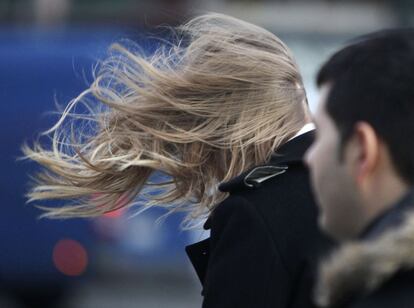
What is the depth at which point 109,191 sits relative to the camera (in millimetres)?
3037

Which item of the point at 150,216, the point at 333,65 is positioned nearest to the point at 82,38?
the point at 150,216

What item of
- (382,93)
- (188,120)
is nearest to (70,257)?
(188,120)

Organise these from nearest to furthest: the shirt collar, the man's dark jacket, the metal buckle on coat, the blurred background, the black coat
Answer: the man's dark jacket < the black coat < the metal buckle on coat < the shirt collar < the blurred background

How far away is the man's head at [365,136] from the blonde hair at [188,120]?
899mm

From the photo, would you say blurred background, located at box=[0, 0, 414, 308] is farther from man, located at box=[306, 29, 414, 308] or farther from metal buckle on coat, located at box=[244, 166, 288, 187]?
man, located at box=[306, 29, 414, 308]

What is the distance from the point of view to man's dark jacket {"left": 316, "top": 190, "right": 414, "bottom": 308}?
1683mm

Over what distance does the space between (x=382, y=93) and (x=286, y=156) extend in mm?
877

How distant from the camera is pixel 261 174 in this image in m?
2.59

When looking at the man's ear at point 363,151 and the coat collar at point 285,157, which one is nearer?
the man's ear at point 363,151

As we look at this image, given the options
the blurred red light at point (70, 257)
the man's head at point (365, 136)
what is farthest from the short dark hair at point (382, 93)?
the blurred red light at point (70, 257)

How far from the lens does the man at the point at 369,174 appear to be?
1.70m

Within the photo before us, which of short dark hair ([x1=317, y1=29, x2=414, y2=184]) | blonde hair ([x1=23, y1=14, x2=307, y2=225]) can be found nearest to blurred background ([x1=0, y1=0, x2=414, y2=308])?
blonde hair ([x1=23, y1=14, x2=307, y2=225])

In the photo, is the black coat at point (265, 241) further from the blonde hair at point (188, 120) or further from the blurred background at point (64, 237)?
the blurred background at point (64, 237)

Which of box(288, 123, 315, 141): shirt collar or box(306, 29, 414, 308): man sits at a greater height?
box(306, 29, 414, 308): man
